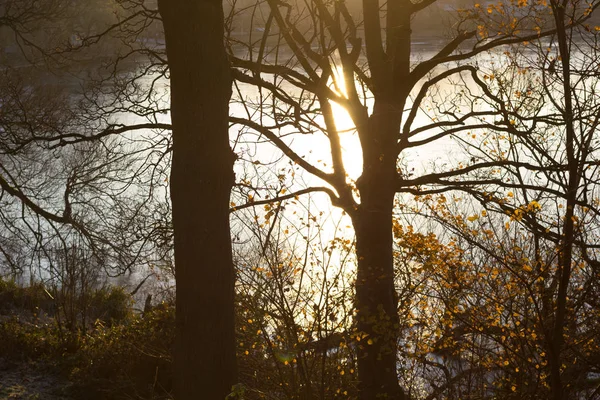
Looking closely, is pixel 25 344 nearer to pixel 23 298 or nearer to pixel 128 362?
pixel 128 362

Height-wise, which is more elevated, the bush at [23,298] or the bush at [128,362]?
the bush at [23,298]

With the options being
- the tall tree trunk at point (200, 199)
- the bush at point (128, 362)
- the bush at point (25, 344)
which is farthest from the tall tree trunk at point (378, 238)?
the bush at point (25, 344)

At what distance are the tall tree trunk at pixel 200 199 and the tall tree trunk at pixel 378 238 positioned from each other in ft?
12.1

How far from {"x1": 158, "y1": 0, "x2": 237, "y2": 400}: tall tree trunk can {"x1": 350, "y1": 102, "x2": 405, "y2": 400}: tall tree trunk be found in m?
3.70

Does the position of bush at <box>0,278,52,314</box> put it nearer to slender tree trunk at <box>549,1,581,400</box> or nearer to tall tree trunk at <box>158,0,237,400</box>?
tall tree trunk at <box>158,0,237,400</box>

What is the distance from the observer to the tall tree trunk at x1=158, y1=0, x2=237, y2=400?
4512 millimetres

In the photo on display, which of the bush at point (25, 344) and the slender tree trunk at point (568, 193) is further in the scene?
the bush at point (25, 344)

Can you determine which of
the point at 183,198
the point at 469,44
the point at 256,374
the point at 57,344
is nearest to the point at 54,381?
the point at 57,344

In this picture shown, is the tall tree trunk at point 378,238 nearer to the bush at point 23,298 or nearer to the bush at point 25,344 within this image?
the bush at point 25,344

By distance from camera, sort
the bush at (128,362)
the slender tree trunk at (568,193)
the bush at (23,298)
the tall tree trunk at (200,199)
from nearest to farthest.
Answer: the slender tree trunk at (568,193) < the tall tree trunk at (200,199) < the bush at (128,362) < the bush at (23,298)

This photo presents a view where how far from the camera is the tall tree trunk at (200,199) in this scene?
4512mm

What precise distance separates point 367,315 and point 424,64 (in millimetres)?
3287

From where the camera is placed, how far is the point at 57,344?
10.9 metres

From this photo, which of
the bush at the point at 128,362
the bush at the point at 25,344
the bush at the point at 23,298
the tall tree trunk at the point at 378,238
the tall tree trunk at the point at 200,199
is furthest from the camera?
the bush at the point at 23,298
